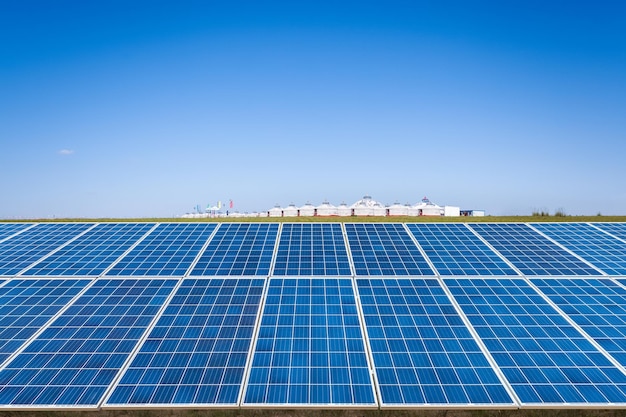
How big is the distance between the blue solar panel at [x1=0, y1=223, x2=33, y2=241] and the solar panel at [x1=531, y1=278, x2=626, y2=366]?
37588 millimetres

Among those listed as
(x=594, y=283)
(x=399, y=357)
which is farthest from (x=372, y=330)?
(x=594, y=283)

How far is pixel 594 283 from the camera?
21.8 m

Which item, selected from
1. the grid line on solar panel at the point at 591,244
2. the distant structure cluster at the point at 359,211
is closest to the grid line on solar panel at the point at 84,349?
the grid line on solar panel at the point at 591,244

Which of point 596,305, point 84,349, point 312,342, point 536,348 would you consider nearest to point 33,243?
point 84,349

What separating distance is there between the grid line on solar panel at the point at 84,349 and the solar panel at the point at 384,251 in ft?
38.4

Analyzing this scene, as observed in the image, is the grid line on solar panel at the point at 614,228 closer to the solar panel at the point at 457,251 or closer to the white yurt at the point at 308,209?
the solar panel at the point at 457,251

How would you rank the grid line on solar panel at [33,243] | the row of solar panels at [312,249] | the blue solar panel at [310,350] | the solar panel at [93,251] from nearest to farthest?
1. the blue solar panel at [310,350]
2. the row of solar panels at [312,249]
3. the solar panel at [93,251]
4. the grid line on solar panel at [33,243]

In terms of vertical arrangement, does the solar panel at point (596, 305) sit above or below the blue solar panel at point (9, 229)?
below

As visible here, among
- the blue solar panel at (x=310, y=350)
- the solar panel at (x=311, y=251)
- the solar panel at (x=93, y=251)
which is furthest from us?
the solar panel at (x=93, y=251)

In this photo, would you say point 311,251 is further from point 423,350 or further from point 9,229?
point 9,229

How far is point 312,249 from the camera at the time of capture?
83.3 feet

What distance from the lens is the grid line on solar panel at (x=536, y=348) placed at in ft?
46.8

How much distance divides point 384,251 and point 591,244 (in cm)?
1538

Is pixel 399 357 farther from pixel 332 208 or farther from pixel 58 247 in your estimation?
pixel 332 208
